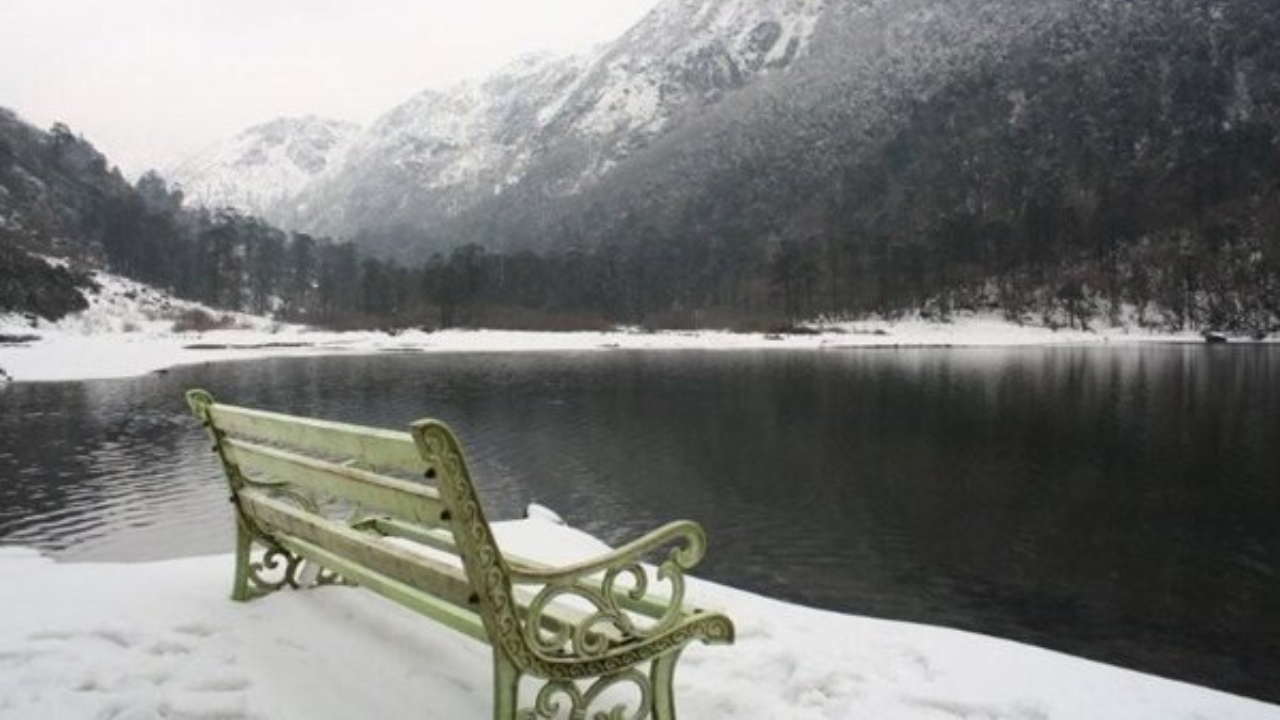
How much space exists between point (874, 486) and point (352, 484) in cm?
1695

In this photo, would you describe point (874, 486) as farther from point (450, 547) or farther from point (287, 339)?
point (287, 339)

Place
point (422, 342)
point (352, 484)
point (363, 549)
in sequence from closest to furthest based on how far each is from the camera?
point (352, 484) < point (363, 549) < point (422, 342)

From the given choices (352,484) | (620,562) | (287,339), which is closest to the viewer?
(620,562)

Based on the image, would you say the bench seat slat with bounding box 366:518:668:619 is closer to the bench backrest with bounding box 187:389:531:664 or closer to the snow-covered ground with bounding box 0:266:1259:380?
the bench backrest with bounding box 187:389:531:664

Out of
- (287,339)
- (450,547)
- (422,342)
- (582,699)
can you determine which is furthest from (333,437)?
(287,339)

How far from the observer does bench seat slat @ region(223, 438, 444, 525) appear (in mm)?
4059

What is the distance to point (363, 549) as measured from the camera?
16.5 ft

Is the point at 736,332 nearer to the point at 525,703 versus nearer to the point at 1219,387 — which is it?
the point at 1219,387

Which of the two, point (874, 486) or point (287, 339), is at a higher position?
point (287, 339)

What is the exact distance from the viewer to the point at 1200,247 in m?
129

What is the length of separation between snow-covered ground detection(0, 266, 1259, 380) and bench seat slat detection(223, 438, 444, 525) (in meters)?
52.3

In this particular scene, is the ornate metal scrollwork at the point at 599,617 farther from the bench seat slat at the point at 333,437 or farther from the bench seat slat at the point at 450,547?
the bench seat slat at the point at 333,437

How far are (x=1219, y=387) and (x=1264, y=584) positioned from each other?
1370 inches

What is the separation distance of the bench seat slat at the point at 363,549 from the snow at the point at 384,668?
2.38 ft
